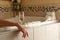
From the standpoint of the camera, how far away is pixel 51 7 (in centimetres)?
252

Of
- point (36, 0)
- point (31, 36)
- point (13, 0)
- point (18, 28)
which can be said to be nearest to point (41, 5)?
point (36, 0)

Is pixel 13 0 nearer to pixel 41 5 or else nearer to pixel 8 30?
pixel 41 5

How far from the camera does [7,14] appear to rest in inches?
110

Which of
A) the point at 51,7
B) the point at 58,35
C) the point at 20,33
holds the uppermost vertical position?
the point at 51,7

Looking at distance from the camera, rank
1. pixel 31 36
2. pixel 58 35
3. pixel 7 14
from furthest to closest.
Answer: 1. pixel 7 14
2. pixel 58 35
3. pixel 31 36

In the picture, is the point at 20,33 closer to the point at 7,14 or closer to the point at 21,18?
the point at 21,18

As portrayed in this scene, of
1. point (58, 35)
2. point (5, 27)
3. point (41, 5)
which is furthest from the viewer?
point (41, 5)

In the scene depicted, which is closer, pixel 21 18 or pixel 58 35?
pixel 58 35

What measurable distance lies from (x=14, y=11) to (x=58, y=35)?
1117 mm

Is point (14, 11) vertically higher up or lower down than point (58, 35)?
higher up

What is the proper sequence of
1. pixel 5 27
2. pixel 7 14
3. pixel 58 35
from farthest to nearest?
pixel 7 14 → pixel 58 35 → pixel 5 27

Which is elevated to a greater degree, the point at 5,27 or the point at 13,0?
the point at 13,0

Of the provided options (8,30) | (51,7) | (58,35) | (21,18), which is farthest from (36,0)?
(8,30)

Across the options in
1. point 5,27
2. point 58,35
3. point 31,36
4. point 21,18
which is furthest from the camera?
point 21,18
